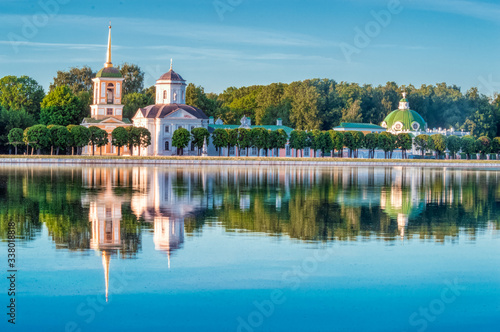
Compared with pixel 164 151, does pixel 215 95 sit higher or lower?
higher

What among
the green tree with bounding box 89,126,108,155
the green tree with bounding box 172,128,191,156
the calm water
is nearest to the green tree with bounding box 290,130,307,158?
the green tree with bounding box 172,128,191,156

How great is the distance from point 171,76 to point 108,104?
868cm

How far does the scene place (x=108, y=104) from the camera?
89.9 metres

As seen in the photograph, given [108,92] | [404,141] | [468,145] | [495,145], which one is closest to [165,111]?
[108,92]

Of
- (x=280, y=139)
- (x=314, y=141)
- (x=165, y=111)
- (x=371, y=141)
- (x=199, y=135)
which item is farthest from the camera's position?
(x=371, y=141)

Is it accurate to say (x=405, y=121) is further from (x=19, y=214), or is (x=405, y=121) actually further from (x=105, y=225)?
(x=105, y=225)

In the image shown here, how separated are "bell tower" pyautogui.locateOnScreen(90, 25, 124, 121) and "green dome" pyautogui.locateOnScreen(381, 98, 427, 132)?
4118 centimetres

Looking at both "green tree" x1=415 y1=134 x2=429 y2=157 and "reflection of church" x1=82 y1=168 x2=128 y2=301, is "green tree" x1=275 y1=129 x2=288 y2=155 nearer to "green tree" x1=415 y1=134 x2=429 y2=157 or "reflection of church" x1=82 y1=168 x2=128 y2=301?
"green tree" x1=415 y1=134 x2=429 y2=157

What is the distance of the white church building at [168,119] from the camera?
85812 millimetres

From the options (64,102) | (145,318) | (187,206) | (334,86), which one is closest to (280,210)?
(187,206)

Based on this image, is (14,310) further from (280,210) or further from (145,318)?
(280,210)

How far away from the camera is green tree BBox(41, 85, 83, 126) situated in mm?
91000

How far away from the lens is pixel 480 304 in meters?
11.1

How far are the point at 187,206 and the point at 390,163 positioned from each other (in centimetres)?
5988
